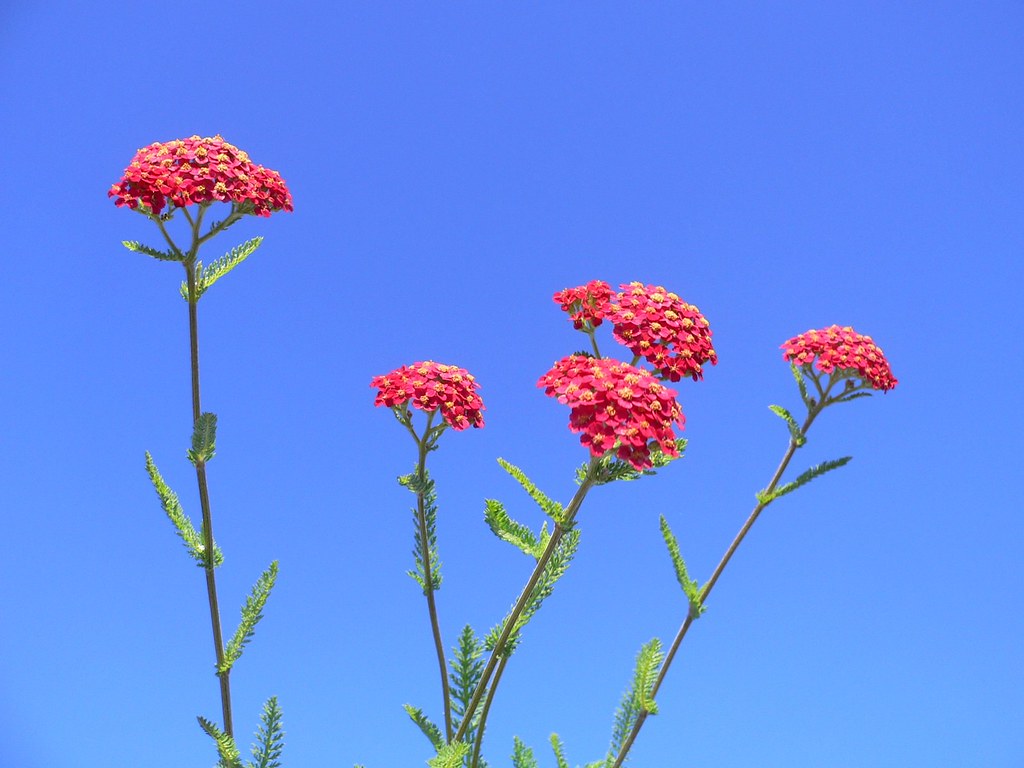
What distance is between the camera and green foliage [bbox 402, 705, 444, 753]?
5.67 m

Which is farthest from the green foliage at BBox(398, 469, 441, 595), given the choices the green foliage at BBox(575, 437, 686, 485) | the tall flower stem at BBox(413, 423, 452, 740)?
the green foliage at BBox(575, 437, 686, 485)

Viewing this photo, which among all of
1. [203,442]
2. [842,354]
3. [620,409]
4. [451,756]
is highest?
[842,354]

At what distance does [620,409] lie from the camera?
4418mm

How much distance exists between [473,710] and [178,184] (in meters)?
3.93

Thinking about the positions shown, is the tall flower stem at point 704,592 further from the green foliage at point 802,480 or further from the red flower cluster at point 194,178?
the red flower cluster at point 194,178

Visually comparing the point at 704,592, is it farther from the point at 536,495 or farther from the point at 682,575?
the point at 536,495

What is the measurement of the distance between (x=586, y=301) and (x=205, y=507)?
9.78ft

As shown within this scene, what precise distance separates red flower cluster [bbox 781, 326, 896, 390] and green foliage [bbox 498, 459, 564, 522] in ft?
10.1

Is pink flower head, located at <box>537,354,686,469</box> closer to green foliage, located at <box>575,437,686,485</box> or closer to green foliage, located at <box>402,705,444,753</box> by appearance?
green foliage, located at <box>575,437,686,485</box>

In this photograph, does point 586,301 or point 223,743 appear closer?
point 223,743

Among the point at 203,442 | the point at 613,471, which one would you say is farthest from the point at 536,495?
the point at 203,442

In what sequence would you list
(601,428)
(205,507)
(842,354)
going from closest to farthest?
(601,428) → (205,507) → (842,354)

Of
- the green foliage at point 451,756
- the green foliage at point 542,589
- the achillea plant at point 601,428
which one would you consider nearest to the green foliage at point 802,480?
the achillea plant at point 601,428

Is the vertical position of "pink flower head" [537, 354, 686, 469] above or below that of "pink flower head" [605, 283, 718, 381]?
below
